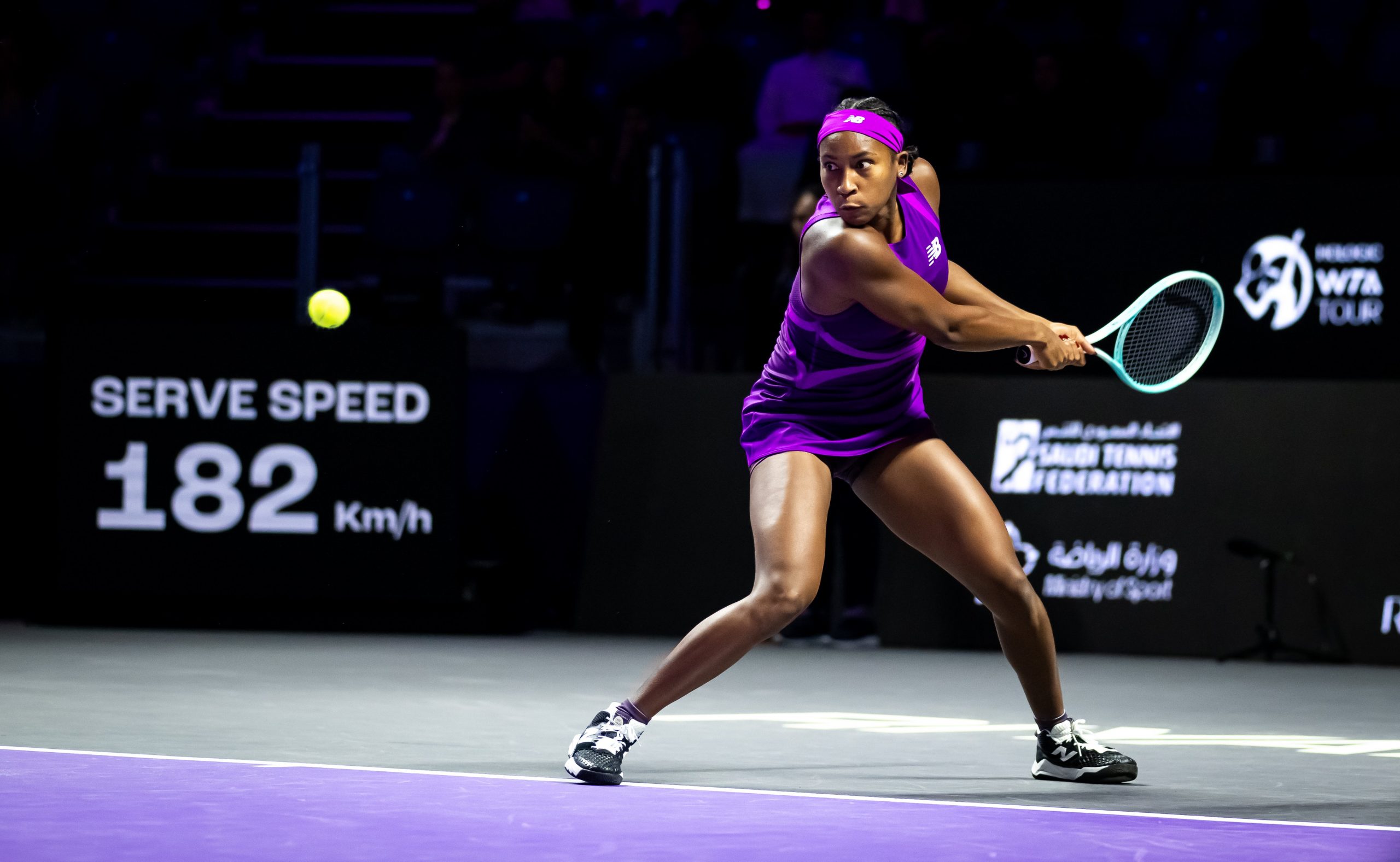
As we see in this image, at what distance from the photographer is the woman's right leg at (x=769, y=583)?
18.4 feet

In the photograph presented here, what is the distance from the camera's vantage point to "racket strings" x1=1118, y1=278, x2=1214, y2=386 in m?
6.41

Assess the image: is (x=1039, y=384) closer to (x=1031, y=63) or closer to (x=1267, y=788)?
(x=1031, y=63)

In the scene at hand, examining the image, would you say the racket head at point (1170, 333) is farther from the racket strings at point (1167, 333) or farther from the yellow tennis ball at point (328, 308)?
the yellow tennis ball at point (328, 308)

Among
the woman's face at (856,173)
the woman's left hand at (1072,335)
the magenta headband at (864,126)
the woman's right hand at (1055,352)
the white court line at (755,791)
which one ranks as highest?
the magenta headband at (864,126)

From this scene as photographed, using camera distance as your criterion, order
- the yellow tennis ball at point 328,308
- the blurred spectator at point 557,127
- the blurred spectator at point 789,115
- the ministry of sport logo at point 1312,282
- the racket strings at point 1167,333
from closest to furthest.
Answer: the racket strings at point 1167,333 < the ministry of sport logo at point 1312,282 < the yellow tennis ball at point 328,308 < the blurred spectator at point 789,115 < the blurred spectator at point 557,127

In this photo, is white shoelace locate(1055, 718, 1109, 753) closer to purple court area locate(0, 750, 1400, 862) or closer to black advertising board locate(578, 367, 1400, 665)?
purple court area locate(0, 750, 1400, 862)

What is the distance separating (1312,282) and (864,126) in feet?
16.1

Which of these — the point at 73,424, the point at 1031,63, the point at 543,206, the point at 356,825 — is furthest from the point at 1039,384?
the point at 356,825

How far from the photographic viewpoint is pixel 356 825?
4867mm

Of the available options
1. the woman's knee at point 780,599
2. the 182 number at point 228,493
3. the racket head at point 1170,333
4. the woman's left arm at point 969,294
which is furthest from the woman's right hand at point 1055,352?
the 182 number at point 228,493

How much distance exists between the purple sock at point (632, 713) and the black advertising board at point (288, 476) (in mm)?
4864

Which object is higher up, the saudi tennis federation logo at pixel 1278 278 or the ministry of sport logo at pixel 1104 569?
the saudi tennis federation logo at pixel 1278 278

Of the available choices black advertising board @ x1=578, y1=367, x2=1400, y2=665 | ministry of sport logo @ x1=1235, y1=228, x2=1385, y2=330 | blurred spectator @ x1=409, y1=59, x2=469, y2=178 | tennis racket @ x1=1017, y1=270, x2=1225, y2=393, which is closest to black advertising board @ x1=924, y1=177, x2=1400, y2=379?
ministry of sport logo @ x1=1235, y1=228, x2=1385, y2=330

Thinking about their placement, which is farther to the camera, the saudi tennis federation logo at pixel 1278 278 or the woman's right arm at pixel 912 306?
the saudi tennis federation logo at pixel 1278 278
